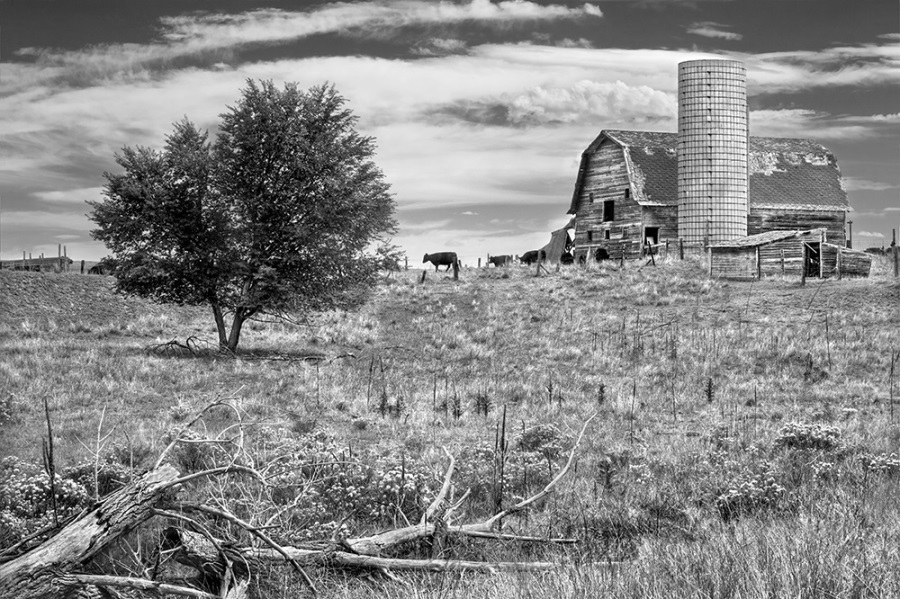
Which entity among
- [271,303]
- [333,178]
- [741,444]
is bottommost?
[741,444]

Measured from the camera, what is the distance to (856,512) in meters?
8.63

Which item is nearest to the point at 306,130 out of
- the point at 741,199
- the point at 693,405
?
the point at 693,405

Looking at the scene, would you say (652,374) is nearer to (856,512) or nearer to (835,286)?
(856,512)

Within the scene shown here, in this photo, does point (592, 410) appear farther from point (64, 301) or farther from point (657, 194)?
point (64, 301)

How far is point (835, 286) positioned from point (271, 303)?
2093 cm

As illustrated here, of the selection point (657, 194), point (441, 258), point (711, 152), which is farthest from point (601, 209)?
point (441, 258)

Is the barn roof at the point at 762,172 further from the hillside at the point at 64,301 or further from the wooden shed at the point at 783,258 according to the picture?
the hillside at the point at 64,301

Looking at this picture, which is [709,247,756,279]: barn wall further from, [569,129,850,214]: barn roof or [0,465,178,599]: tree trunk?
[0,465,178,599]: tree trunk

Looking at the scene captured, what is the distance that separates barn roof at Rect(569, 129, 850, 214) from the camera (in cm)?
4844

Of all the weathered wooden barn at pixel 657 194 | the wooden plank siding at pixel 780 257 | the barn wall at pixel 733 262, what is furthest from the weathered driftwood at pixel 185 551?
the weathered wooden barn at pixel 657 194

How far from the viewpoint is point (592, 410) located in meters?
17.2

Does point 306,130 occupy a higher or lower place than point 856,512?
higher

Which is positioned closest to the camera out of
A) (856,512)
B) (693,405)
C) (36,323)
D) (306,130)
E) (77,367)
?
(856,512)

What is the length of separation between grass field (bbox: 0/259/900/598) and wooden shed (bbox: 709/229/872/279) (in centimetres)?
334
